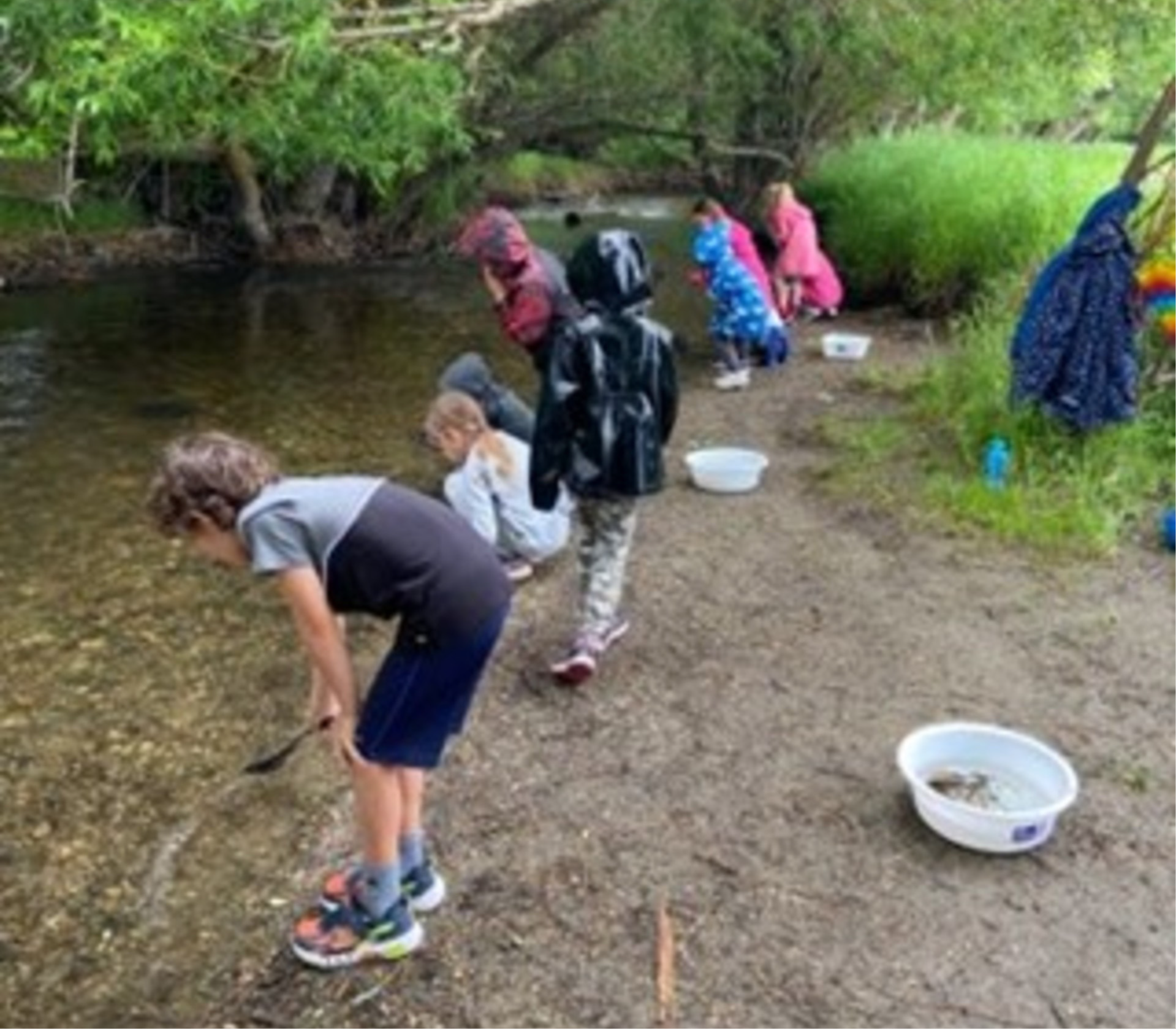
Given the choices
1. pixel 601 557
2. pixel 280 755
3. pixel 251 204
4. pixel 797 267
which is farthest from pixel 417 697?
pixel 251 204

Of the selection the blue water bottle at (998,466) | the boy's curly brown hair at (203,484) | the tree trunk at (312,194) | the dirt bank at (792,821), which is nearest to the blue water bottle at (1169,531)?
the dirt bank at (792,821)

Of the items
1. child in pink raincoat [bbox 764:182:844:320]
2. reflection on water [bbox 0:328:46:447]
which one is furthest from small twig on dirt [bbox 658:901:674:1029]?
child in pink raincoat [bbox 764:182:844:320]

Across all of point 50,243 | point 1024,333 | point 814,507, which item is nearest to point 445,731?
point 814,507

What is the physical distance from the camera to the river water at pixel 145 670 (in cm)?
317

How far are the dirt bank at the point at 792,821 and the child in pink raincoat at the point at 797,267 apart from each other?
524 cm

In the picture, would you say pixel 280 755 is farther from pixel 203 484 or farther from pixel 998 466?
pixel 998 466

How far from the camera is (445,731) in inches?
110

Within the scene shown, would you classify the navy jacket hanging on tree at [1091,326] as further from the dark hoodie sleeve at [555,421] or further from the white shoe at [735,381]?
the white shoe at [735,381]

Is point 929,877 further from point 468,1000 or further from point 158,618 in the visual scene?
point 158,618

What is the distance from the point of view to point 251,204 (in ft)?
49.5

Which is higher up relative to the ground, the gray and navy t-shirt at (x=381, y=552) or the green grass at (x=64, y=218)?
the gray and navy t-shirt at (x=381, y=552)

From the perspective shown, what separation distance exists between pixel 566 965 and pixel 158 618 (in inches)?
104

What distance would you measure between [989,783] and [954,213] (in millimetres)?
7775

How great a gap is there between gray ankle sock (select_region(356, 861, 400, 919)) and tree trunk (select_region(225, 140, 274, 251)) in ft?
42.4
